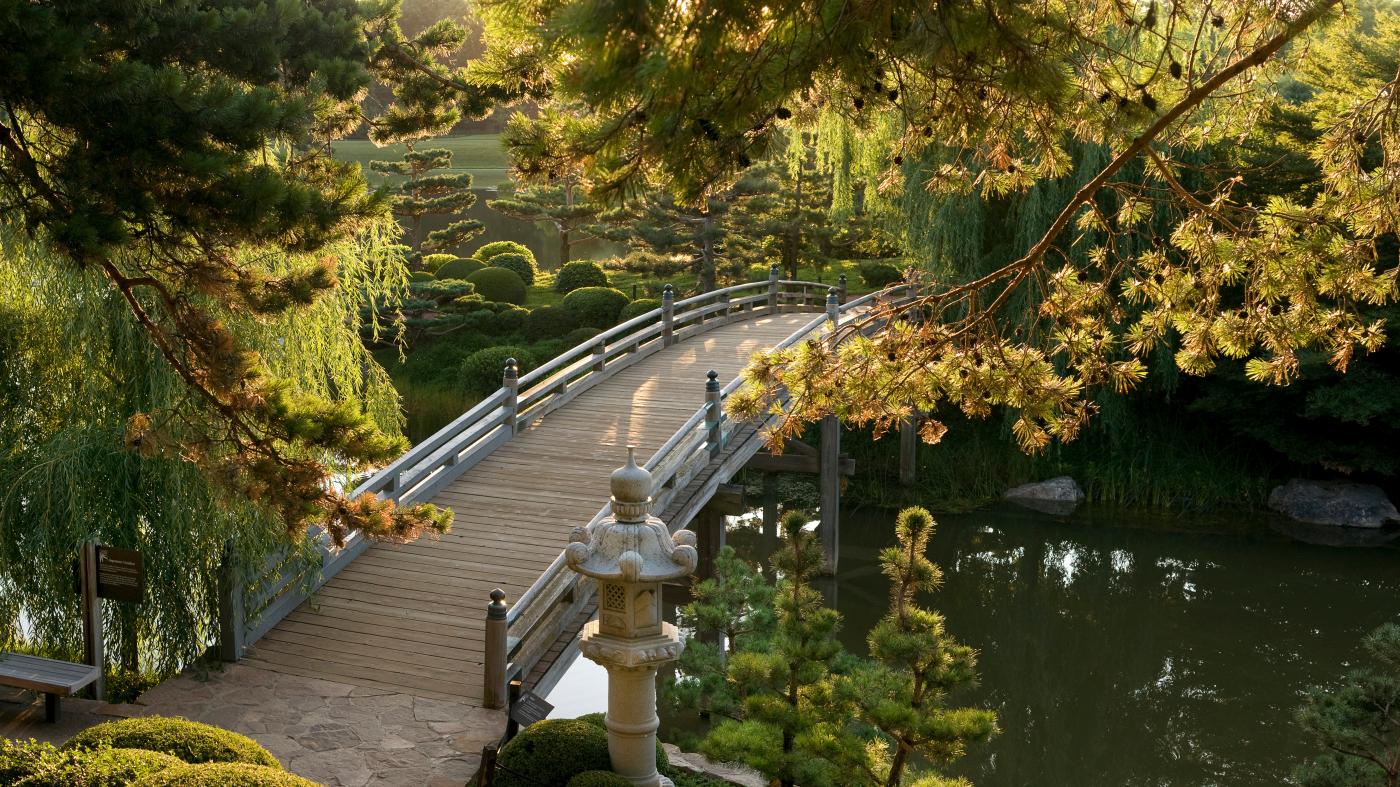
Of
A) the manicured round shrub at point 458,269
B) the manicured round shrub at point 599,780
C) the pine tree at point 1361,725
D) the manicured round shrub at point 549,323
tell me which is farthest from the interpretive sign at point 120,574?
the manicured round shrub at point 458,269

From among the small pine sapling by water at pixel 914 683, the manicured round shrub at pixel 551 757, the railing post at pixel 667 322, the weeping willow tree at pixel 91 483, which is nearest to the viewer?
the small pine sapling by water at pixel 914 683

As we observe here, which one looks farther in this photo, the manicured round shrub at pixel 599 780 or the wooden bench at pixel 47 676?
the wooden bench at pixel 47 676

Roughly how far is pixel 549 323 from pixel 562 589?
52.4ft

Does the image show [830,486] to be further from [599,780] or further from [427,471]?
[599,780]

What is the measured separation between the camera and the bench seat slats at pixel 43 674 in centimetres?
786

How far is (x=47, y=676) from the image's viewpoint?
26.1 ft

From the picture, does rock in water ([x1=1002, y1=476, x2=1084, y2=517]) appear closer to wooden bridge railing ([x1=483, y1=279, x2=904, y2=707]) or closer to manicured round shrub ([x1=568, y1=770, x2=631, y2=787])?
wooden bridge railing ([x1=483, y1=279, x2=904, y2=707])

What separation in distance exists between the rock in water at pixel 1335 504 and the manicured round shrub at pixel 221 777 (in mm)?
16436

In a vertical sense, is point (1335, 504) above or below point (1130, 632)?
above

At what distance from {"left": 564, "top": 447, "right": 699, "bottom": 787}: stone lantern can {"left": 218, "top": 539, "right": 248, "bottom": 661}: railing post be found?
3.20m

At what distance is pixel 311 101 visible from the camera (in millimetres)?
6711

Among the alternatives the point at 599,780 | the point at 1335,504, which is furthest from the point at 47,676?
the point at 1335,504

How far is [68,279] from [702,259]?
17.2m

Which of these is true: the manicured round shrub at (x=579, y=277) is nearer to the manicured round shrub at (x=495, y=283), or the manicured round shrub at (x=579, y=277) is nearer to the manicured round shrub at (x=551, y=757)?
the manicured round shrub at (x=495, y=283)
